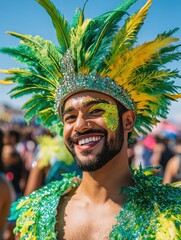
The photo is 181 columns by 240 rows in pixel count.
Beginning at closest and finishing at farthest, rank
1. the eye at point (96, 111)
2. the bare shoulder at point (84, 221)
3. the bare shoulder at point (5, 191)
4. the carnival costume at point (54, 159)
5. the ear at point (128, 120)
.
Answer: the bare shoulder at point (84, 221) → the eye at point (96, 111) → the ear at point (128, 120) → the bare shoulder at point (5, 191) → the carnival costume at point (54, 159)

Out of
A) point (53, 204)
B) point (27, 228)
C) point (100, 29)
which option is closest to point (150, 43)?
point (100, 29)

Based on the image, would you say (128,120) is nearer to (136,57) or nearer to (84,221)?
(136,57)

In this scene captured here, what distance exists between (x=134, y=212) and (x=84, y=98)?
2.25ft

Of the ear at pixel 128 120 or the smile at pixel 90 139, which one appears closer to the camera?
the smile at pixel 90 139

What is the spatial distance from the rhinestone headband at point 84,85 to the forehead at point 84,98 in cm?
2

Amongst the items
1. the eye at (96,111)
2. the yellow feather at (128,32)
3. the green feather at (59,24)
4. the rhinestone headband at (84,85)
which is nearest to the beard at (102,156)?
the eye at (96,111)

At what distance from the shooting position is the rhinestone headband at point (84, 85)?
9.09 feet

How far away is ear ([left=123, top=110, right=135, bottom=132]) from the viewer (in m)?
2.86

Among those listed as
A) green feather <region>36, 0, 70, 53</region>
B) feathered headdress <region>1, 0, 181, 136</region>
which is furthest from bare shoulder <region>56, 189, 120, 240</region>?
green feather <region>36, 0, 70, 53</region>

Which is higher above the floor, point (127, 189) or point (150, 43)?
point (150, 43)

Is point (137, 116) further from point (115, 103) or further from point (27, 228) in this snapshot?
point (27, 228)

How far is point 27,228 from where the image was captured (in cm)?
277

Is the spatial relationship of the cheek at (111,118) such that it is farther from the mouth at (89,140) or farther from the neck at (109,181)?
the neck at (109,181)

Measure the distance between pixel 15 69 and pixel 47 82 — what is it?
238 millimetres
